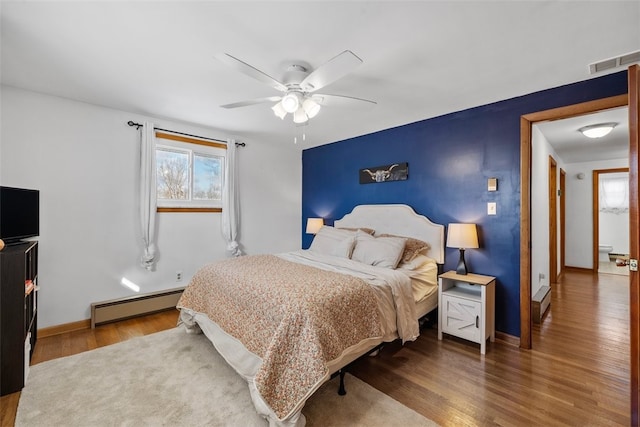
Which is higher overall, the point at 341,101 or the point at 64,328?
the point at 341,101

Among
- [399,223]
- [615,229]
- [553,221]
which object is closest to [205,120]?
[399,223]

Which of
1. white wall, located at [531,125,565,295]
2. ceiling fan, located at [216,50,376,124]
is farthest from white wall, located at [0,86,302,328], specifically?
white wall, located at [531,125,565,295]

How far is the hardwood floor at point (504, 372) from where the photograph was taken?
1774mm

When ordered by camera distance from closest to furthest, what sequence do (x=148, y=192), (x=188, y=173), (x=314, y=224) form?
(x=148, y=192), (x=188, y=173), (x=314, y=224)

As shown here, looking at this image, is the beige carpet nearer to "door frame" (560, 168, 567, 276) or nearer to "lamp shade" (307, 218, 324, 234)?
"lamp shade" (307, 218, 324, 234)

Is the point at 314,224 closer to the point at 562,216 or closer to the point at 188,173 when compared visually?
the point at 188,173

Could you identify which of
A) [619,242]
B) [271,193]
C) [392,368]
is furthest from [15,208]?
[619,242]

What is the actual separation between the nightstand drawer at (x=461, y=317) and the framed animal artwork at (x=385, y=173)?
5.46 feet

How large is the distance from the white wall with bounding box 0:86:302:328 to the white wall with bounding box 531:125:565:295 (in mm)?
4250

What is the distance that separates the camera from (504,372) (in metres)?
2.24

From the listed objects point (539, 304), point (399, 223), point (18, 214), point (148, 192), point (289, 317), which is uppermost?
point (148, 192)

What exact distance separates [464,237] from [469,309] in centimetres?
72

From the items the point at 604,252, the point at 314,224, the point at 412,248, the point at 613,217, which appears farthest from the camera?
the point at 613,217

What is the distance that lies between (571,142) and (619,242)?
14.3 ft
